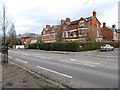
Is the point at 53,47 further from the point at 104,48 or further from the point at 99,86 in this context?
the point at 99,86

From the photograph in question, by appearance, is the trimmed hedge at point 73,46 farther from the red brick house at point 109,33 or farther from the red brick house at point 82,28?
the red brick house at point 109,33

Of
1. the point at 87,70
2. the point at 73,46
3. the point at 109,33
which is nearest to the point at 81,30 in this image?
the point at 73,46

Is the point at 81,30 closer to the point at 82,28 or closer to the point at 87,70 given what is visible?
the point at 82,28

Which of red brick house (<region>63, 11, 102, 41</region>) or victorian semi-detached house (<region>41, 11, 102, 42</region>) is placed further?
red brick house (<region>63, 11, 102, 41</region>)

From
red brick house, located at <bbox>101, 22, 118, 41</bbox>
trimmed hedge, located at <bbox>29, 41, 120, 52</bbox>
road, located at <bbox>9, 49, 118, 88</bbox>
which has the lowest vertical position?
road, located at <bbox>9, 49, 118, 88</bbox>

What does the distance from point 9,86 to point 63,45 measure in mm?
22025

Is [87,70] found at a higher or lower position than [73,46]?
lower

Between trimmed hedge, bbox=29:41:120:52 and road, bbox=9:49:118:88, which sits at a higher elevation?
trimmed hedge, bbox=29:41:120:52

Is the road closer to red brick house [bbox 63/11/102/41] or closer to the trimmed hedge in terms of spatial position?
the trimmed hedge

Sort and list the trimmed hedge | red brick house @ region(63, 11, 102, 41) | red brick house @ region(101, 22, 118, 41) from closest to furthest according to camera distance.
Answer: the trimmed hedge → red brick house @ region(63, 11, 102, 41) → red brick house @ region(101, 22, 118, 41)

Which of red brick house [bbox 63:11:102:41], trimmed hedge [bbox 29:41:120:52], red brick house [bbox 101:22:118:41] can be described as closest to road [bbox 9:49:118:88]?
trimmed hedge [bbox 29:41:120:52]

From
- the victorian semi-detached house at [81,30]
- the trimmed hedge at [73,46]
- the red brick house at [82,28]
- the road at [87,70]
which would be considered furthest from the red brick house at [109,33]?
the road at [87,70]

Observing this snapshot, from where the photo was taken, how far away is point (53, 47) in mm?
28594

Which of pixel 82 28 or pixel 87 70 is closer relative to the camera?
Result: pixel 87 70
